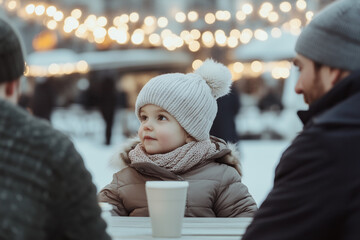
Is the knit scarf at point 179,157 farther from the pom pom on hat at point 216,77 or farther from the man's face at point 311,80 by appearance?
the man's face at point 311,80

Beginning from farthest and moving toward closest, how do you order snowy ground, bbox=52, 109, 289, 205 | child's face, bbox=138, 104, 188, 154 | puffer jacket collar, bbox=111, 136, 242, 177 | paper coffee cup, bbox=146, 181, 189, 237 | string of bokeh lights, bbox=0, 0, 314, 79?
string of bokeh lights, bbox=0, 0, 314, 79 < snowy ground, bbox=52, 109, 289, 205 < child's face, bbox=138, 104, 188, 154 < puffer jacket collar, bbox=111, 136, 242, 177 < paper coffee cup, bbox=146, 181, 189, 237

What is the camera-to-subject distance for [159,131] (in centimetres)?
227

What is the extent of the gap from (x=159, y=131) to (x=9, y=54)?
1.17 m

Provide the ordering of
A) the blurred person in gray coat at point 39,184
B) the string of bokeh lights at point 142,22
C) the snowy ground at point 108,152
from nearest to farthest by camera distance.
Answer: the blurred person in gray coat at point 39,184, the snowy ground at point 108,152, the string of bokeh lights at point 142,22

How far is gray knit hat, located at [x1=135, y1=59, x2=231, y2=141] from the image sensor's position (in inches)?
90.2

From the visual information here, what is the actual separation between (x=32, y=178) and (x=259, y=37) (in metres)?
12.9

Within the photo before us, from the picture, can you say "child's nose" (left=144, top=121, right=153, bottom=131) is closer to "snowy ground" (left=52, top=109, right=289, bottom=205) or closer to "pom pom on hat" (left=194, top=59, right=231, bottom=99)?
"snowy ground" (left=52, top=109, right=289, bottom=205)

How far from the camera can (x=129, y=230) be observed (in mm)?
1731

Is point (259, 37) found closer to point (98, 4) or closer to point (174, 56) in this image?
point (174, 56)

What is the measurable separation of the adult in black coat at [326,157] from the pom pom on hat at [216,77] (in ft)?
2.96

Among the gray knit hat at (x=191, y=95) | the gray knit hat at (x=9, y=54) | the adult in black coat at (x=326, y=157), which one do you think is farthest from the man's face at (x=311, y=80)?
the gray knit hat at (x=191, y=95)

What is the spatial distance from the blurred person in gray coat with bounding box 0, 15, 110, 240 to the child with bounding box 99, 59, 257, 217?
39.2 inches

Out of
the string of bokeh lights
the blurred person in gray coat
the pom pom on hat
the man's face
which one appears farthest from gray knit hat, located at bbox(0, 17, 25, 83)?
the string of bokeh lights

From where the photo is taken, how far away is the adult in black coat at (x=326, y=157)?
1.24m
